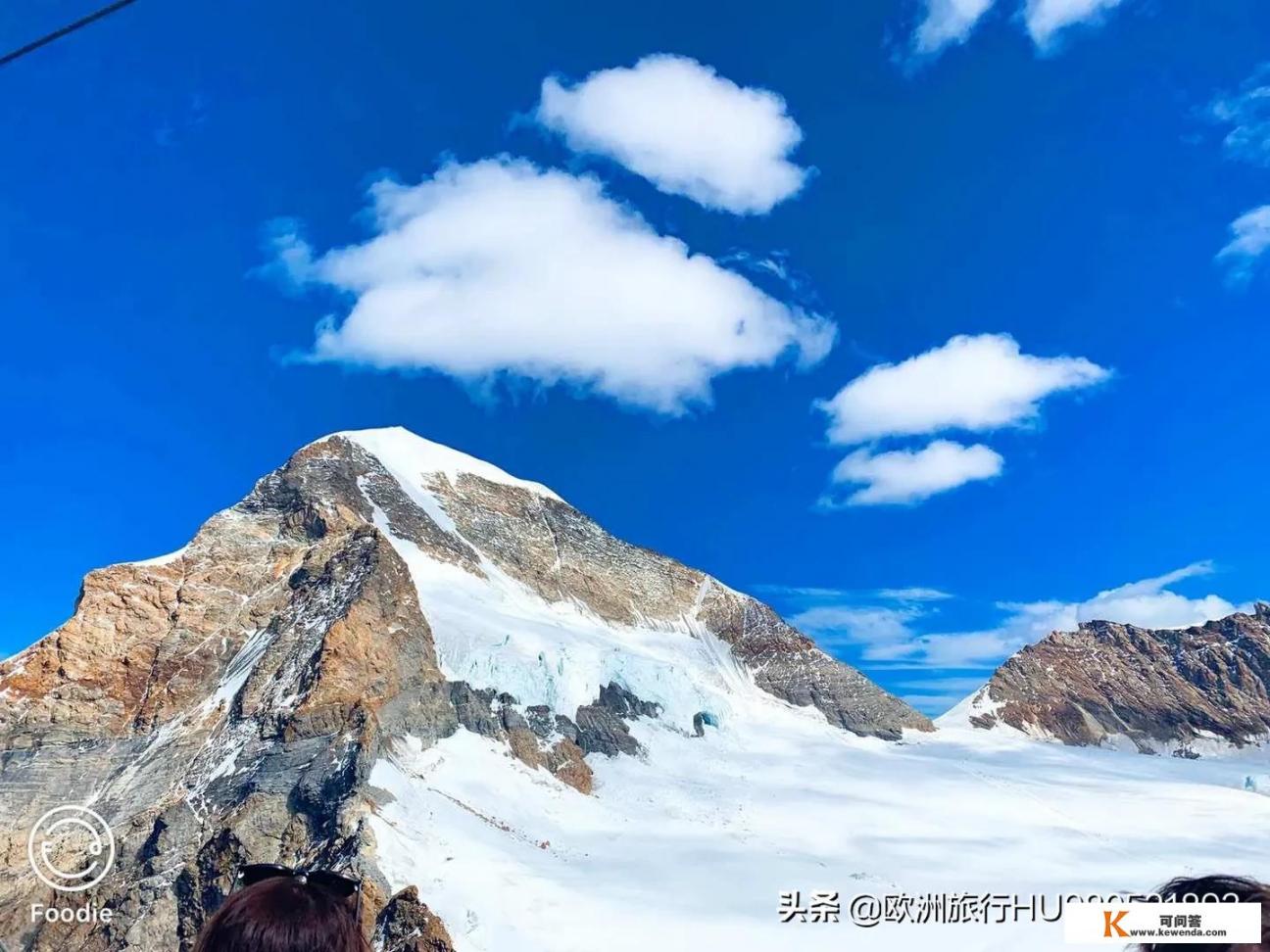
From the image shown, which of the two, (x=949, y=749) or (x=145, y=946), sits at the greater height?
(x=949, y=749)

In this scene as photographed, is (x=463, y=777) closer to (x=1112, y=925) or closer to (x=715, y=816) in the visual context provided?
(x=715, y=816)

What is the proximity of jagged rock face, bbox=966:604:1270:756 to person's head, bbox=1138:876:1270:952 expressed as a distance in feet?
338

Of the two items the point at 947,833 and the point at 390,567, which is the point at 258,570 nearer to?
the point at 390,567

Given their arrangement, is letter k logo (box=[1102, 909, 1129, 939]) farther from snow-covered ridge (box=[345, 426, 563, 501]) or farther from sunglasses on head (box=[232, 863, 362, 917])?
snow-covered ridge (box=[345, 426, 563, 501])

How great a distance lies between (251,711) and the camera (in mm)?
37375

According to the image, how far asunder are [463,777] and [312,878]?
4037 cm

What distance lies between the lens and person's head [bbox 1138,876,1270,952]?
2.04m

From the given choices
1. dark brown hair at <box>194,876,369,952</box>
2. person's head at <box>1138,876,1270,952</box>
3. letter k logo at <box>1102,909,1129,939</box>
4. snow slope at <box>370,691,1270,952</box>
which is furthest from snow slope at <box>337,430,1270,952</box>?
A: person's head at <box>1138,876,1270,952</box>

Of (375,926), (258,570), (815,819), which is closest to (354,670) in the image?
(258,570)

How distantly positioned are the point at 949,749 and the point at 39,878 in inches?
2505

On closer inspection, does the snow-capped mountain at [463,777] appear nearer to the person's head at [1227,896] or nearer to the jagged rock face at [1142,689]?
the person's head at [1227,896]

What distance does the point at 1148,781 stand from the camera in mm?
60938

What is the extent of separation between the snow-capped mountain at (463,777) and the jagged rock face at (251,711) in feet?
0.41

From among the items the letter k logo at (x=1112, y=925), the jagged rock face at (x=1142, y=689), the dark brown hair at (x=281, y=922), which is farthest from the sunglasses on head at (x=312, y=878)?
the jagged rock face at (x=1142, y=689)
